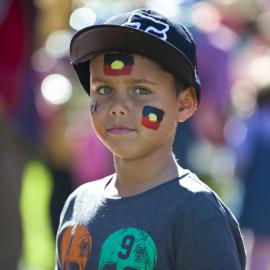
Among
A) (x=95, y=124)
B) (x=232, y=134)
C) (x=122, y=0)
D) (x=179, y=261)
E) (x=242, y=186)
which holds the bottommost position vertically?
(x=179, y=261)

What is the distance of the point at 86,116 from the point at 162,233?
396 cm

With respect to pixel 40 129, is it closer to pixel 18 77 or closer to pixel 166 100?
pixel 18 77

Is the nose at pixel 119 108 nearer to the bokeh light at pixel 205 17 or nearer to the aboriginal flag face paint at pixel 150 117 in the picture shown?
the aboriginal flag face paint at pixel 150 117

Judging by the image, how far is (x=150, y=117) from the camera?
340 cm

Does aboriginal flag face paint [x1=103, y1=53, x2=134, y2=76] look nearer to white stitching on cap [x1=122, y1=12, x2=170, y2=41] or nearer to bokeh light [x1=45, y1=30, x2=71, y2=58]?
white stitching on cap [x1=122, y1=12, x2=170, y2=41]

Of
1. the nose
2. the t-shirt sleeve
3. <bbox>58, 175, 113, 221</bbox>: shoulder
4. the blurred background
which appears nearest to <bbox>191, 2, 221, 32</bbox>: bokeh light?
the blurred background

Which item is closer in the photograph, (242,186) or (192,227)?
(192,227)

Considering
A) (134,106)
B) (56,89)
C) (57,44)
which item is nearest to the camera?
(134,106)

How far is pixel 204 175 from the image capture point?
7668 mm

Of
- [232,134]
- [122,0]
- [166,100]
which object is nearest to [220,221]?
[166,100]

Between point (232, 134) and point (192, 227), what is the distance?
13.5ft

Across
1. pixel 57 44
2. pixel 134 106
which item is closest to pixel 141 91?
pixel 134 106

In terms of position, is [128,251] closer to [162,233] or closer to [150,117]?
[162,233]

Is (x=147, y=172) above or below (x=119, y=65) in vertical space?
below
